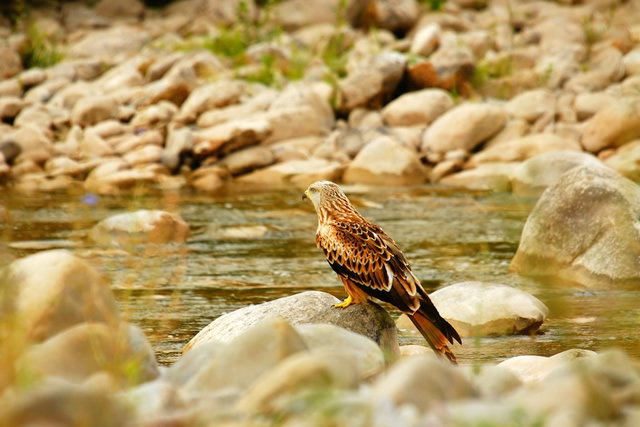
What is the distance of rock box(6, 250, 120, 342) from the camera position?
429 cm

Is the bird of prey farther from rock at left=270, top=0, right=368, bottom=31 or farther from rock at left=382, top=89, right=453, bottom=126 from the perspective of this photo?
rock at left=270, top=0, right=368, bottom=31

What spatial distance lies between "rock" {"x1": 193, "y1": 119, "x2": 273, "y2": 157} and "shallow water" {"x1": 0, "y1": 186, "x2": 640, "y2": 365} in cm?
124

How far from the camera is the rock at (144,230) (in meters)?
10.3

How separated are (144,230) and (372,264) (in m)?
5.03

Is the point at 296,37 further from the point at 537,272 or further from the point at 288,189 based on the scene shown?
the point at 537,272

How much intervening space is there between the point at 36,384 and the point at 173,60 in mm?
15718

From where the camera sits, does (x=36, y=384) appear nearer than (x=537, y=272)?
Yes

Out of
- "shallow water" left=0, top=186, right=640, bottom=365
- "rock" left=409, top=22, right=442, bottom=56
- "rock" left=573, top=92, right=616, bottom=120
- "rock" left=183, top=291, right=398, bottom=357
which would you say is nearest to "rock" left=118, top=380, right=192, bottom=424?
"shallow water" left=0, top=186, right=640, bottom=365

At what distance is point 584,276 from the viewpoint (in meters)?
8.48

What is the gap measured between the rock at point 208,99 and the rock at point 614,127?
6.01 metres

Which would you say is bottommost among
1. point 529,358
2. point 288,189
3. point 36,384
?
point 288,189

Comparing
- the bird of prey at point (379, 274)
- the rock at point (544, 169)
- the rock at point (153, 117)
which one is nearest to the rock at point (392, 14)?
the rock at point (153, 117)

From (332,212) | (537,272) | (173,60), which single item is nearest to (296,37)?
(173,60)

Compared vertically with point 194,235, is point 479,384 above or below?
above
